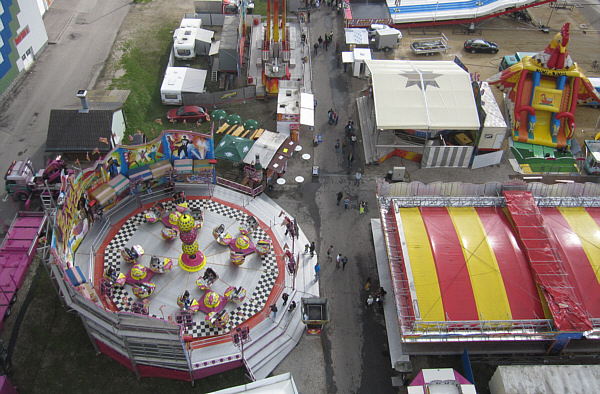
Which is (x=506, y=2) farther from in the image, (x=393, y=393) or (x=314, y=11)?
(x=393, y=393)

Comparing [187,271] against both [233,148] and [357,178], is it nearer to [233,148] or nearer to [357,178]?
[233,148]

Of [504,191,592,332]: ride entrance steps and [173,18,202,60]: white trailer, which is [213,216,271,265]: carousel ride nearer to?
[504,191,592,332]: ride entrance steps

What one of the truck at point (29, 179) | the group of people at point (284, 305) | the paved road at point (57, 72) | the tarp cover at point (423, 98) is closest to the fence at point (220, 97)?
the paved road at point (57, 72)

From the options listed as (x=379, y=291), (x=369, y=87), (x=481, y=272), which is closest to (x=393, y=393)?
(x=379, y=291)

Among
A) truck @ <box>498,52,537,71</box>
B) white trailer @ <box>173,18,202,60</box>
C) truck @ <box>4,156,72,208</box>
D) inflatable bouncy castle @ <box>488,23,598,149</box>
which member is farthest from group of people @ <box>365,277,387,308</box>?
white trailer @ <box>173,18,202,60</box>

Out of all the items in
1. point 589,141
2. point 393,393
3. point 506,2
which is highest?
point 506,2

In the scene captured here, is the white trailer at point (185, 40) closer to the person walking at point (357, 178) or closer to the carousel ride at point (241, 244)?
the person walking at point (357, 178)
